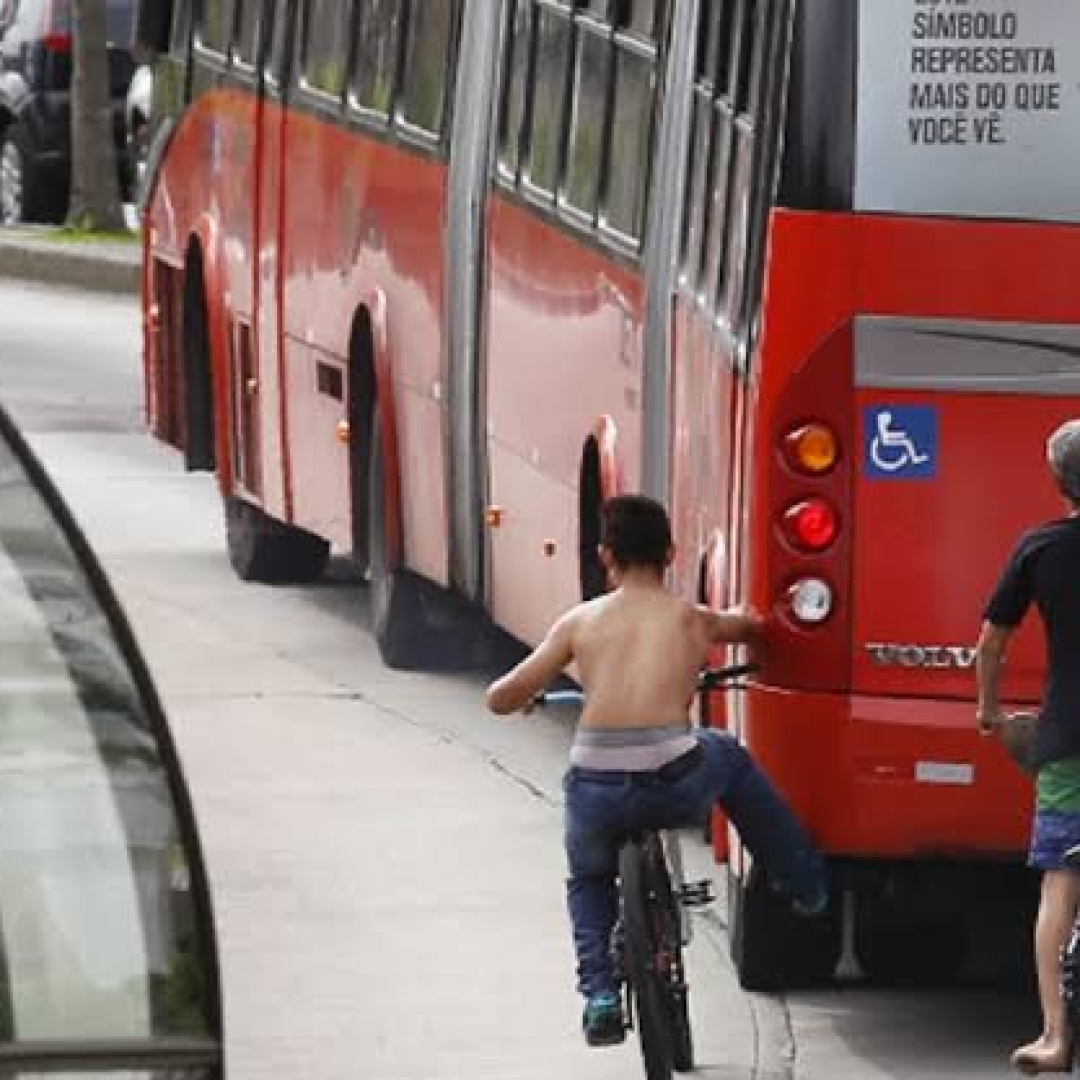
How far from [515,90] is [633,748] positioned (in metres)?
5.45

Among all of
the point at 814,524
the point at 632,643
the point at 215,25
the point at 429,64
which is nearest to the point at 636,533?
the point at 632,643

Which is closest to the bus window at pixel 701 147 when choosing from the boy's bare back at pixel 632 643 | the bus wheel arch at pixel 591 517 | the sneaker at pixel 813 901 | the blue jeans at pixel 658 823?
the bus wheel arch at pixel 591 517

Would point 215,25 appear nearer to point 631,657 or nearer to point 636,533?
point 636,533

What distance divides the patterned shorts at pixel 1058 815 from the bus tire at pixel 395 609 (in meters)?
7.17

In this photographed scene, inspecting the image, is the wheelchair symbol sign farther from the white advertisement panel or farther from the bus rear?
the white advertisement panel

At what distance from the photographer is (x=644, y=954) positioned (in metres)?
10.6

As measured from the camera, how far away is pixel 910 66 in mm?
10828

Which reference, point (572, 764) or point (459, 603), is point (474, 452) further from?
point (572, 764)

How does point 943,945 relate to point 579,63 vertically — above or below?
below

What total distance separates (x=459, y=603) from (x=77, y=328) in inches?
544

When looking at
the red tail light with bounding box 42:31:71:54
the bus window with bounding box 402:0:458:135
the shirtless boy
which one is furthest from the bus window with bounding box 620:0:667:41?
the red tail light with bounding box 42:31:71:54

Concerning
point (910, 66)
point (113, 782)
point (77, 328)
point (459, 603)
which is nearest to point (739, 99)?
point (910, 66)

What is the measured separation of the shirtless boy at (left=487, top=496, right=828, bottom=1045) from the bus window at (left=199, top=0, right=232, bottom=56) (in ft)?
32.6

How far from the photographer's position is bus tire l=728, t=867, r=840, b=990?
38.8ft
